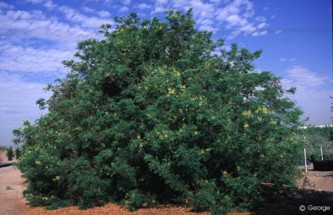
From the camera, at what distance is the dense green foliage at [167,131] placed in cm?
945

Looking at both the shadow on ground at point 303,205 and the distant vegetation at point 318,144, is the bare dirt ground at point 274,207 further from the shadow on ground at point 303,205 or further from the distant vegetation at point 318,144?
the distant vegetation at point 318,144

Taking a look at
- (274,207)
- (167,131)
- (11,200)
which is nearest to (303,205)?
(274,207)

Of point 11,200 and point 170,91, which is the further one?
point 11,200

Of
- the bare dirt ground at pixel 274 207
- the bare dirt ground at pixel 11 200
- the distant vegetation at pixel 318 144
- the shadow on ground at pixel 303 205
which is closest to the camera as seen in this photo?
the shadow on ground at pixel 303 205

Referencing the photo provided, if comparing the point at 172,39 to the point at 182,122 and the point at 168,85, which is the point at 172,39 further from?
the point at 182,122

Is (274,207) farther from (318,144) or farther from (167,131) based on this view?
(318,144)

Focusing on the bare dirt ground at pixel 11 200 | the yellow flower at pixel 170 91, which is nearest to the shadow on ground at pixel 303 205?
the yellow flower at pixel 170 91

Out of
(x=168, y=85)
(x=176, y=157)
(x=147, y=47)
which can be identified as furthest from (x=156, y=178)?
(x=147, y=47)

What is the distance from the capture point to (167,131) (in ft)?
30.9

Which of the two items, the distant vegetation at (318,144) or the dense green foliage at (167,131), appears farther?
the distant vegetation at (318,144)

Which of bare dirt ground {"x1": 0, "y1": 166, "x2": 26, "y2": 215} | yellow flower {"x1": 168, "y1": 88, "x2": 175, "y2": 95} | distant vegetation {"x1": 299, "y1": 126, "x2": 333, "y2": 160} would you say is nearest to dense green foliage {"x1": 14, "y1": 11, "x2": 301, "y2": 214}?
yellow flower {"x1": 168, "y1": 88, "x2": 175, "y2": 95}

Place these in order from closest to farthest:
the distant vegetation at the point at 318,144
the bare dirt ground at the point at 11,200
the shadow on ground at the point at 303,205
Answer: the shadow on ground at the point at 303,205 < the bare dirt ground at the point at 11,200 < the distant vegetation at the point at 318,144

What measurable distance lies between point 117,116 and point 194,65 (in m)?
3.47

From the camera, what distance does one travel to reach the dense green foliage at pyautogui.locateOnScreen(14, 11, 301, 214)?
9445 mm
